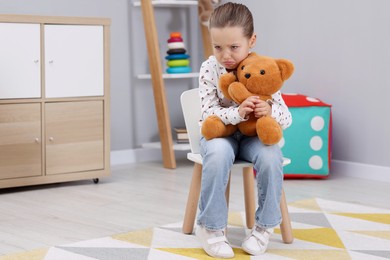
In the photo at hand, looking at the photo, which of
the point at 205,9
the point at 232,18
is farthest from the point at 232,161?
the point at 205,9

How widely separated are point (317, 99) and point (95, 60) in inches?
42.2

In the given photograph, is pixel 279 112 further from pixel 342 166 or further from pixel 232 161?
pixel 342 166

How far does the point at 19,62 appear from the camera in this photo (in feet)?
9.78

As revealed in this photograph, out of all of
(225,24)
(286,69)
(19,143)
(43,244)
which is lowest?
(43,244)

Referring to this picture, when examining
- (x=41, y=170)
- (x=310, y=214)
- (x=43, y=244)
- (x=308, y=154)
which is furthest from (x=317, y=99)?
(x=43, y=244)

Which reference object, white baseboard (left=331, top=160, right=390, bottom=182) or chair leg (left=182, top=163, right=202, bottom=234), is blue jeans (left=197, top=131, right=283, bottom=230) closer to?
chair leg (left=182, top=163, right=202, bottom=234)

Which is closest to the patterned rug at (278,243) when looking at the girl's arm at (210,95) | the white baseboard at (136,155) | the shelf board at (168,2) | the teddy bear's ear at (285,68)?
the girl's arm at (210,95)

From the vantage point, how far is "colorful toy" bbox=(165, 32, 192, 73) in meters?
3.78

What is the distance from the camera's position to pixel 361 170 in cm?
340

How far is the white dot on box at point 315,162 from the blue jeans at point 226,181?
134 cm

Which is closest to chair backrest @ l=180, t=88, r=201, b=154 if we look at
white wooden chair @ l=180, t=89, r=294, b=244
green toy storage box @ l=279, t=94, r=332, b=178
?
white wooden chair @ l=180, t=89, r=294, b=244

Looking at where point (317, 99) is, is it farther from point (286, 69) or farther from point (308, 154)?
point (286, 69)

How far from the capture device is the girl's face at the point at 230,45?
2.00m

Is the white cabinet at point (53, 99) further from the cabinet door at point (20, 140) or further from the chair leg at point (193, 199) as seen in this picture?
the chair leg at point (193, 199)
